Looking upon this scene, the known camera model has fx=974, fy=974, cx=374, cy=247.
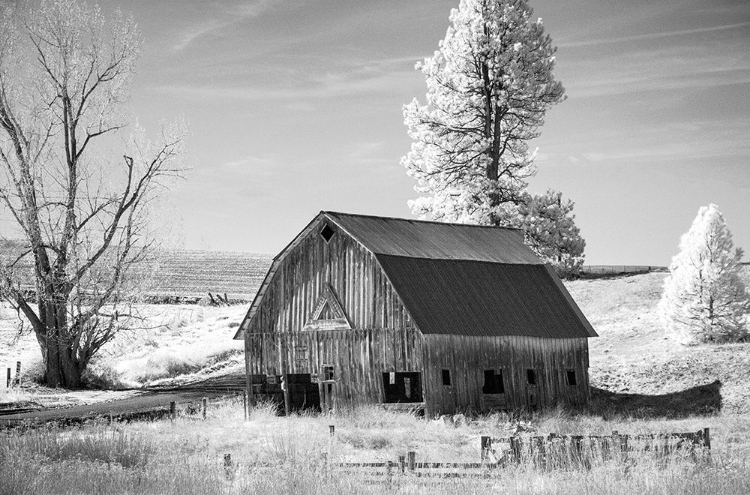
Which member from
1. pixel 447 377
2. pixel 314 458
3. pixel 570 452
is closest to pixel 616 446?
pixel 570 452

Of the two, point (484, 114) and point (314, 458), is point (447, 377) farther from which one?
point (484, 114)

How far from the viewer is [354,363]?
31.1 meters

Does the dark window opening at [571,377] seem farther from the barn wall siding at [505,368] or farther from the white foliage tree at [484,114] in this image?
the white foliage tree at [484,114]

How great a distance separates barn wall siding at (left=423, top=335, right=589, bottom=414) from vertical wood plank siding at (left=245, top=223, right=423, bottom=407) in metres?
0.92

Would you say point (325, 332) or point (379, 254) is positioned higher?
point (379, 254)

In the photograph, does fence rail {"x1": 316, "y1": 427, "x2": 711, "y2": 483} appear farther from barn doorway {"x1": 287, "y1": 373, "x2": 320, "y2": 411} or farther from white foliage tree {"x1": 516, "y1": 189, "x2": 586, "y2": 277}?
white foliage tree {"x1": 516, "y1": 189, "x2": 586, "y2": 277}

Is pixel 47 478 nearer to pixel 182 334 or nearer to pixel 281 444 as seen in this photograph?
pixel 281 444

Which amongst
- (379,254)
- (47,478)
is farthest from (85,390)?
(47,478)

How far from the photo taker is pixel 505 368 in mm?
32531

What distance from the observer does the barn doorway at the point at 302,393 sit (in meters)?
34.6

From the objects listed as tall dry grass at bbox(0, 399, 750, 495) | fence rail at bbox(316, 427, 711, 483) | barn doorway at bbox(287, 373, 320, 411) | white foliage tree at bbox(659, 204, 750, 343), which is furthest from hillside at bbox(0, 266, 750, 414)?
fence rail at bbox(316, 427, 711, 483)

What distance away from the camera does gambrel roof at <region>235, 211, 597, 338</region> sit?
31.0 meters

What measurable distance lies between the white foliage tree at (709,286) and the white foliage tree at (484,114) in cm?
1278

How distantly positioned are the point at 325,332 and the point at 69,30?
64.6ft
